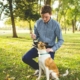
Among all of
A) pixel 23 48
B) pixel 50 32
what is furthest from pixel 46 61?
pixel 23 48

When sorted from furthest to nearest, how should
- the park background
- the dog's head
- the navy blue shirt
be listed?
the park background
the navy blue shirt
the dog's head

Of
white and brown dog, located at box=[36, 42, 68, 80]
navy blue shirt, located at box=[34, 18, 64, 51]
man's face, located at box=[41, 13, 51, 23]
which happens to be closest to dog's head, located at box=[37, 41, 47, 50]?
white and brown dog, located at box=[36, 42, 68, 80]

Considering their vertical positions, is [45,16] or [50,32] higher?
[45,16]

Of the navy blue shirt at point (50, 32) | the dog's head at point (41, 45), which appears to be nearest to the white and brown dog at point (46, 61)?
the dog's head at point (41, 45)

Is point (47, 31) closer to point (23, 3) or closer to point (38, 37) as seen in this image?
point (38, 37)

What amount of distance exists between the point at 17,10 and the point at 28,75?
32.6 m

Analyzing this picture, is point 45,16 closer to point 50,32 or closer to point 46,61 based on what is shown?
point 50,32

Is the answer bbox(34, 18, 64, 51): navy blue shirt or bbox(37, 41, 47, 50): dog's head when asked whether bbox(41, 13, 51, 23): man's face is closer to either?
bbox(34, 18, 64, 51): navy blue shirt

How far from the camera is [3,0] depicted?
39.6 meters

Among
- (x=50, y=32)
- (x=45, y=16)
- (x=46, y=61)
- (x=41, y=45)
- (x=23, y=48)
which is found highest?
(x=45, y=16)

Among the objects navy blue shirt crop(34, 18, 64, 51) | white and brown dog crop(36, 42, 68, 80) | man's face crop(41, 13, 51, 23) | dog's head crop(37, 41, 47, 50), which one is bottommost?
white and brown dog crop(36, 42, 68, 80)

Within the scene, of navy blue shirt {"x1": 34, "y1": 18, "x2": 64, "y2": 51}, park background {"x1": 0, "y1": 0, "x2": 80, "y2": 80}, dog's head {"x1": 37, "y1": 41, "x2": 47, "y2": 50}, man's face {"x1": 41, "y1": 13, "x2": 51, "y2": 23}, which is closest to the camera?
dog's head {"x1": 37, "y1": 41, "x2": 47, "y2": 50}

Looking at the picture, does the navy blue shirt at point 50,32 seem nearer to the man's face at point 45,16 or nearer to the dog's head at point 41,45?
the man's face at point 45,16

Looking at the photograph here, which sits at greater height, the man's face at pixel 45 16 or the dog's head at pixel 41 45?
the man's face at pixel 45 16
